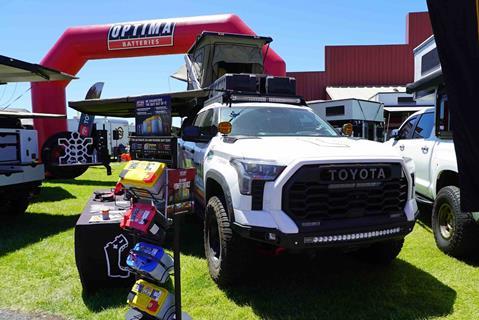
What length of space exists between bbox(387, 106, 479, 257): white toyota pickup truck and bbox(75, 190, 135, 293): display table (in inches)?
135

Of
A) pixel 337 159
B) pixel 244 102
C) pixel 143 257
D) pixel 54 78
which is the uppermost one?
pixel 54 78

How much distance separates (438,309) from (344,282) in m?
0.89

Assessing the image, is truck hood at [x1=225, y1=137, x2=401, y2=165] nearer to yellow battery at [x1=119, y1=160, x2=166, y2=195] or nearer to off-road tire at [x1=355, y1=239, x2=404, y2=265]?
yellow battery at [x1=119, y1=160, x2=166, y2=195]

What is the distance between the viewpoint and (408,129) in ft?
23.1

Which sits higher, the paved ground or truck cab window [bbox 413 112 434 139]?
truck cab window [bbox 413 112 434 139]

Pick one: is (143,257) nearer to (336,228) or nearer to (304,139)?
(336,228)

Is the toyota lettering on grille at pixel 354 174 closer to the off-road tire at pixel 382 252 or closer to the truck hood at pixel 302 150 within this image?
the truck hood at pixel 302 150

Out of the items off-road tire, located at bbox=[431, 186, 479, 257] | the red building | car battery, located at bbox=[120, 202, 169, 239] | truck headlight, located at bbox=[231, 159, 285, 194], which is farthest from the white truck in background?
the red building

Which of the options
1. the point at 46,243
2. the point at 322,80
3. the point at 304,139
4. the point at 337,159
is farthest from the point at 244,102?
the point at 322,80

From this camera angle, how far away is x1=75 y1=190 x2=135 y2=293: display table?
3703mm

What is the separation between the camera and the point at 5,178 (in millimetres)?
6109

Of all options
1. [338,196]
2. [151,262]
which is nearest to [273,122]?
[338,196]

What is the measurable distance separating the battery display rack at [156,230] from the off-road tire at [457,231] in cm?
312

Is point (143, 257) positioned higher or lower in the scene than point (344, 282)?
higher
